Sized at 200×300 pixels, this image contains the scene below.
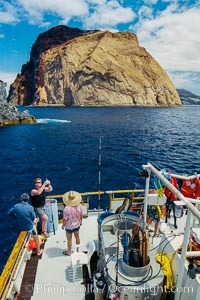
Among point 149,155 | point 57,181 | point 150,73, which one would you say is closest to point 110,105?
point 150,73

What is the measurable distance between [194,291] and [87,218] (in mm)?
5580

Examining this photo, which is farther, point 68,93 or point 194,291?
point 68,93

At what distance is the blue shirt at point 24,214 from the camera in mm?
6781

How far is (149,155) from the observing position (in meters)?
37.8

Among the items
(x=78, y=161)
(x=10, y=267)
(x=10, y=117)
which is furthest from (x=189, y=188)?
(x=10, y=117)

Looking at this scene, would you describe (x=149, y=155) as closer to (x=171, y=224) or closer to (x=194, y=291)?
(x=171, y=224)

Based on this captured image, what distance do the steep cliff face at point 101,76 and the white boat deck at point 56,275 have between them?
163 meters

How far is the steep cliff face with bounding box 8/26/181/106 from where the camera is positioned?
547ft

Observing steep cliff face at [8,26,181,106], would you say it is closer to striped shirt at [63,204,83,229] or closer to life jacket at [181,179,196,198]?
life jacket at [181,179,196,198]

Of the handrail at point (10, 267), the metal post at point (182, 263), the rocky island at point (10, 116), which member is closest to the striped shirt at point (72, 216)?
the handrail at point (10, 267)

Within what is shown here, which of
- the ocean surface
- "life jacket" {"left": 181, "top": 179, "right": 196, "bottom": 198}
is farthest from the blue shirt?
the ocean surface

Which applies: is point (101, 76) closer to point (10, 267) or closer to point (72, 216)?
point (72, 216)

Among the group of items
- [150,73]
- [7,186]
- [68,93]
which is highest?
[150,73]

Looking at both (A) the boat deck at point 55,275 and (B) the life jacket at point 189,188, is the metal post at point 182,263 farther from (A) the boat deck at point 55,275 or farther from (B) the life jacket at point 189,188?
(B) the life jacket at point 189,188
